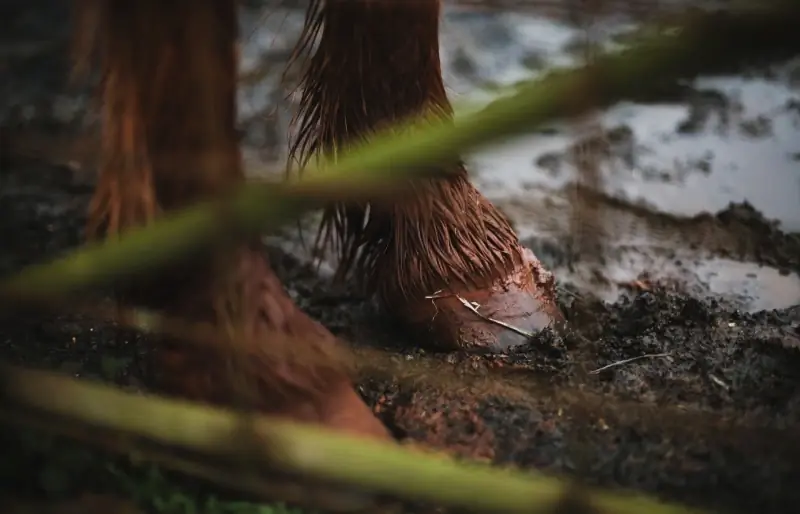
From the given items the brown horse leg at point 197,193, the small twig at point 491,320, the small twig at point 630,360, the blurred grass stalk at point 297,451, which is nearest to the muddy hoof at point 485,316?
the small twig at point 491,320

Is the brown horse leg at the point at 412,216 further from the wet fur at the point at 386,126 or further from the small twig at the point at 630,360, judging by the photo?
the small twig at the point at 630,360

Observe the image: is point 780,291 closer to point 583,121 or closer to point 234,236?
point 583,121

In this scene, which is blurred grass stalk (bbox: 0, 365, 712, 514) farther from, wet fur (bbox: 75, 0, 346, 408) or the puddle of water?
the puddle of water

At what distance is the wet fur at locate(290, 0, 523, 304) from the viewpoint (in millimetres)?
1312

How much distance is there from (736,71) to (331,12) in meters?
0.71

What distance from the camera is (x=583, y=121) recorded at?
2.46 ft

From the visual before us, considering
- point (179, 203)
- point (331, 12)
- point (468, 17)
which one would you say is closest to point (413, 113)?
point (331, 12)

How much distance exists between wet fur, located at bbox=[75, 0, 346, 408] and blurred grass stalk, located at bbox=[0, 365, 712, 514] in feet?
0.19

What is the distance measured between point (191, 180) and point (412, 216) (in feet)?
1.81

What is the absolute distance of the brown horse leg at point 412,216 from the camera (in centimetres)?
133

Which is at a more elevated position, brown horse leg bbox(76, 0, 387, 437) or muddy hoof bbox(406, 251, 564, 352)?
brown horse leg bbox(76, 0, 387, 437)

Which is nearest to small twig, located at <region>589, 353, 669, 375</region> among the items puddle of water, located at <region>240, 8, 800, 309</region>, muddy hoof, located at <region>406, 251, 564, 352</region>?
muddy hoof, located at <region>406, 251, 564, 352</region>

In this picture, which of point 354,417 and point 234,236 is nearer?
point 234,236

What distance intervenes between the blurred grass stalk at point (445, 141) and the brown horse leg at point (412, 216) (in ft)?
1.54
